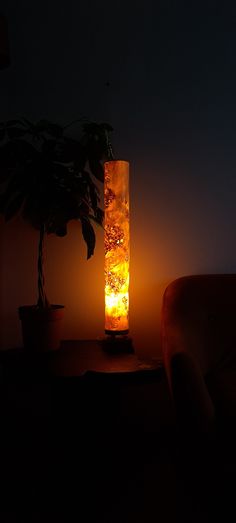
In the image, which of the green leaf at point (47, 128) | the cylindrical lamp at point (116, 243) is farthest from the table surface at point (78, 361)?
the green leaf at point (47, 128)

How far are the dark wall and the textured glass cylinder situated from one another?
308 mm

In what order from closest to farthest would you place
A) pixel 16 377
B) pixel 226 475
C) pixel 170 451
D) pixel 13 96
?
1. pixel 226 475
2. pixel 16 377
3. pixel 170 451
4. pixel 13 96

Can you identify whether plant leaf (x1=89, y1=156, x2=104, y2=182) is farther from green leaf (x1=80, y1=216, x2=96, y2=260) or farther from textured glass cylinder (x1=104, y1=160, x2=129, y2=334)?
green leaf (x1=80, y1=216, x2=96, y2=260)

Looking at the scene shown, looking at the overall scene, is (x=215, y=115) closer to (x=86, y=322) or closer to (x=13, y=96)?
(x=13, y=96)

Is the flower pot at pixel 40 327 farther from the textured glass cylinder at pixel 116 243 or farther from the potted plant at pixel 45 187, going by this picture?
the textured glass cylinder at pixel 116 243

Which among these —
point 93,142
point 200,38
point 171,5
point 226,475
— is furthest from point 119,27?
point 226,475

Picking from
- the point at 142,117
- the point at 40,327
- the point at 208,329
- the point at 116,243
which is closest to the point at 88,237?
the point at 116,243

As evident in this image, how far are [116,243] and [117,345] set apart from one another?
1.28 ft

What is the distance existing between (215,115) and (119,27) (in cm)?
61

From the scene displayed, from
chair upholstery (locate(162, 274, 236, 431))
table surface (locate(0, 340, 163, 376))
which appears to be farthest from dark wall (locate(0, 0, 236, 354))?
table surface (locate(0, 340, 163, 376))

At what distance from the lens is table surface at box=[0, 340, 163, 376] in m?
1.17

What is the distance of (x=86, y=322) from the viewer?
1725 mm

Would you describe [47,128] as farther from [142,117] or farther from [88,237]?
[142,117]

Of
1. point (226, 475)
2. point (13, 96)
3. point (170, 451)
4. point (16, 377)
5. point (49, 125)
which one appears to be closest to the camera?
point (226, 475)
